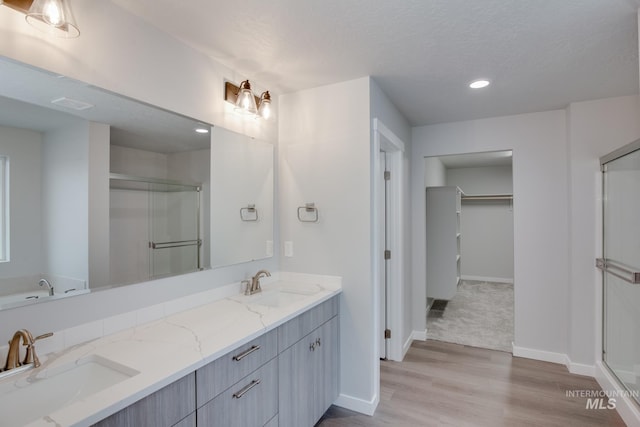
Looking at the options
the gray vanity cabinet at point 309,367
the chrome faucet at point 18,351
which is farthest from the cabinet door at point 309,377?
the chrome faucet at point 18,351

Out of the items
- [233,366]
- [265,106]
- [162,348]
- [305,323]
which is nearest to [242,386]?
[233,366]

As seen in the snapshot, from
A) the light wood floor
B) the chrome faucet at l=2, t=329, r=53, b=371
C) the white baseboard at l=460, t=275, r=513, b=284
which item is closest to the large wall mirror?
the chrome faucet at l=2, t=329, r=53, b=371

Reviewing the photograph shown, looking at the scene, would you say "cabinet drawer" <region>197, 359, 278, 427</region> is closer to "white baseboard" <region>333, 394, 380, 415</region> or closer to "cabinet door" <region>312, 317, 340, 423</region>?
"cabinet door" <region>312, 317, 340, 423</region>

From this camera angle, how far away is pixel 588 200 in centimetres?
282

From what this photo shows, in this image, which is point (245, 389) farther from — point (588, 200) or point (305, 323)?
point (588, 200)

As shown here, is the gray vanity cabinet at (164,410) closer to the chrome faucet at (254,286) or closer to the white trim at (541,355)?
the chrome faucet at (254,286)

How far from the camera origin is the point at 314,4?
4.97 ft

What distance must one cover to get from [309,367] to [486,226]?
6087 mm

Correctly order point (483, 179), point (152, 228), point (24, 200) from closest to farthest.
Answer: point (24, 200) < point (152, 228) < point (483, 179)

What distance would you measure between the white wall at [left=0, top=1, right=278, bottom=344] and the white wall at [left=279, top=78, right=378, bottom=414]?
614 mm

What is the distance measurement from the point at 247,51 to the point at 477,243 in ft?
21.3

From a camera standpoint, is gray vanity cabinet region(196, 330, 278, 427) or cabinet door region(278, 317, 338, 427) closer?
gray vanity cabinet region(196, 330, 278, 427)

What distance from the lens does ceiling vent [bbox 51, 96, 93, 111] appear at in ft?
4.31

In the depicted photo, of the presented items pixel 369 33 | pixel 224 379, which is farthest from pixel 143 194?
pixel 369 33
